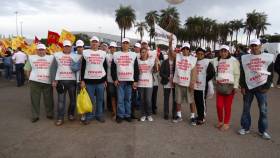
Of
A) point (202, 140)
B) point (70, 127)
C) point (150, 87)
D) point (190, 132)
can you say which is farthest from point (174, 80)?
point (70, 127)

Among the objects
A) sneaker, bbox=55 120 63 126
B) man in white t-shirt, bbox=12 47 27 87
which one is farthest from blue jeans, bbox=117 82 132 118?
man in white t-shirt, bbox=12 47 27 87

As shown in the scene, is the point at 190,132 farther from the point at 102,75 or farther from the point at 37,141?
the point at 37,141

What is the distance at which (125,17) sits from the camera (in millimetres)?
61438

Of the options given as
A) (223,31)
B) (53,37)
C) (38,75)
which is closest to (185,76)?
(38,75)

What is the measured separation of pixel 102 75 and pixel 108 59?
563mm

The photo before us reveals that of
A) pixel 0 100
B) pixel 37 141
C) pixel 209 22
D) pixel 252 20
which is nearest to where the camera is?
pixel 37 141

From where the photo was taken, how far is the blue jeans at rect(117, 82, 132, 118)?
682 cm

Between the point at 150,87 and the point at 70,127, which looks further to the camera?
the point at 150,87

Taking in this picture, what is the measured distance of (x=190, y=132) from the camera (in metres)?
6.00

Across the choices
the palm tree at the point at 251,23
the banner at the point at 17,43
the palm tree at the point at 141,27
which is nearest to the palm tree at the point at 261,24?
the palm tree at the point at 251,23

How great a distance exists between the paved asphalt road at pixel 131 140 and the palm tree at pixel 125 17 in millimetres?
55685

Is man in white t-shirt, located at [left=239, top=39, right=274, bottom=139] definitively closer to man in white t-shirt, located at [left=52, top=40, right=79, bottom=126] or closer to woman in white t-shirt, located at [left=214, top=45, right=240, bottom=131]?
woman in white t-shirt, located at [left=214, top=45, right=240, bottom=131]

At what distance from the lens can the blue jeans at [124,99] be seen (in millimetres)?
6824

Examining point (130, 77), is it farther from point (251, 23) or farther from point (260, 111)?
point (251, 23)
